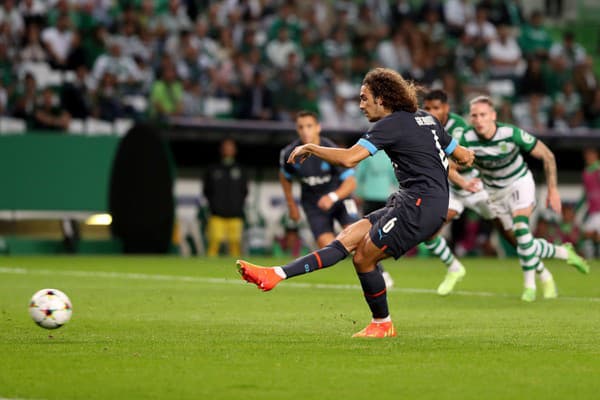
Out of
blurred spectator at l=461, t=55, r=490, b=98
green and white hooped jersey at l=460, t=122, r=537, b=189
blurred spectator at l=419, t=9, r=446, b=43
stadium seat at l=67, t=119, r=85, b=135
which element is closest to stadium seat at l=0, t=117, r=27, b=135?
stadium seat at l=67, t=119, r=85, b=135

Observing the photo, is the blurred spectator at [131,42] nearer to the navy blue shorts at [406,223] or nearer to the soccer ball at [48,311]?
the soccer ball at [48,311]

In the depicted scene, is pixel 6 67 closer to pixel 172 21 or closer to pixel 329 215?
pixel 172 21

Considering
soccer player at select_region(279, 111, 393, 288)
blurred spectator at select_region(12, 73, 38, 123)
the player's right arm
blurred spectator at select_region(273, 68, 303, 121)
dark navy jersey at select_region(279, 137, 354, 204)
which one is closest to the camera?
the player's right arm

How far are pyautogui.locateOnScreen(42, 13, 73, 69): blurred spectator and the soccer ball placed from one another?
14.4m

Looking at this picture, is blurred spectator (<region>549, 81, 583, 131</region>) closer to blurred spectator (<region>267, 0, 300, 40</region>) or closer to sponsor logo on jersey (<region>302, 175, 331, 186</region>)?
blurred spectator (<region>267, 0, 300, 40</region>)

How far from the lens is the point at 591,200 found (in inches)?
915

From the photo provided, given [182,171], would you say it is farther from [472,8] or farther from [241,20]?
[472,8]

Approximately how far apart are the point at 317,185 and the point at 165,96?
Result: 8527mm

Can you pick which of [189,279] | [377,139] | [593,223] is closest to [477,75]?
[593,223]

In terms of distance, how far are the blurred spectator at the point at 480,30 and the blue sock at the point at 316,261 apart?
1871cm

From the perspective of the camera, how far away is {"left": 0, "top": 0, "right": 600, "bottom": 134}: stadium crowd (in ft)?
73.9

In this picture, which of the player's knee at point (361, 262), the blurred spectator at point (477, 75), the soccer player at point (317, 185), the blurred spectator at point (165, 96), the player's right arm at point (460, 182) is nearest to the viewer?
the player's knee at point (361, 262)

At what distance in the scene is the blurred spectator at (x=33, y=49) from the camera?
2248cm

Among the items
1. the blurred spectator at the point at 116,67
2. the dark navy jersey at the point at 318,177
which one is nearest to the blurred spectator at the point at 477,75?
the blurred spectator at the point at 116,67
